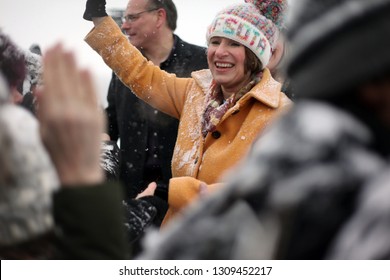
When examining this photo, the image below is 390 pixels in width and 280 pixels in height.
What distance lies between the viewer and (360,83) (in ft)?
2.13

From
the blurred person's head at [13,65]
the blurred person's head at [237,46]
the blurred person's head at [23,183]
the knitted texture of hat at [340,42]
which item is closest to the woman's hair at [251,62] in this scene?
the blurred person's head at [237,46]

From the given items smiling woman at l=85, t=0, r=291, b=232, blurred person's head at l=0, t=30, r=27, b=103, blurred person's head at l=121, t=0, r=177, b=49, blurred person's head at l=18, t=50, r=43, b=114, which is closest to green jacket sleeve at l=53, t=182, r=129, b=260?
blurred person's head at l=0, t=30, r=27, b=103

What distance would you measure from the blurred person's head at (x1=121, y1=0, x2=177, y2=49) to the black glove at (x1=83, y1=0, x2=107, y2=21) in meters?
0.51

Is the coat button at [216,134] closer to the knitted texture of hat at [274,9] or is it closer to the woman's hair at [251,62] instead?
the woman's hair at [251,62]

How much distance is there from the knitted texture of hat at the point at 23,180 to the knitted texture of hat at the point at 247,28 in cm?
169

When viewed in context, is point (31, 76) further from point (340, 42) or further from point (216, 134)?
point (340, 42)

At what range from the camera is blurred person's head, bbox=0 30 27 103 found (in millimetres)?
1423

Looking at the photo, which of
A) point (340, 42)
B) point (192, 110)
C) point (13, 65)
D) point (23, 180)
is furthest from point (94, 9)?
point (340, 42)

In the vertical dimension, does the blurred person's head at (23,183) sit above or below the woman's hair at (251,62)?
above

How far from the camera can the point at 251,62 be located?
8.30 ft

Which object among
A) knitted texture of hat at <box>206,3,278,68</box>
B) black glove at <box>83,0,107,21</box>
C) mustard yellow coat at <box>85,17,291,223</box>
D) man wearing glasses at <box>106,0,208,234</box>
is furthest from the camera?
man wearing glasses at <box>106,0,208,234</box>

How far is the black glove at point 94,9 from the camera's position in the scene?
2.63 meters

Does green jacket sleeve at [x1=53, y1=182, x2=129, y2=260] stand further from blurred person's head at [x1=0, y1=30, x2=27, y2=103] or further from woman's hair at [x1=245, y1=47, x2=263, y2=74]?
woman's hair at [x1=245, y1=47, x2=263, y2=74]

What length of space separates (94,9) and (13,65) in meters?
1.24
